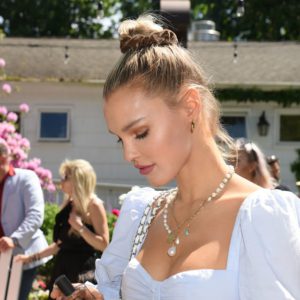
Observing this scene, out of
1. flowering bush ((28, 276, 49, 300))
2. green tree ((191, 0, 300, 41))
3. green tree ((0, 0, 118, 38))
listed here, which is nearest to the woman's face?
flowering bush ((28, 276, 49, 300))

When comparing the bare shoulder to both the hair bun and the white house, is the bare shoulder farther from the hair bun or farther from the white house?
the white house

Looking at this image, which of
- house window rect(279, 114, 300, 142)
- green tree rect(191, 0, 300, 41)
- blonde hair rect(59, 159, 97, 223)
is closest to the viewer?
blonde hair rect(59, 159, 97, 223)

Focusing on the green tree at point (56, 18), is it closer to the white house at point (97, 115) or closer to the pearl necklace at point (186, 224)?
the white house at point (97, 115)

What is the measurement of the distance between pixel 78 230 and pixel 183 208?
3.85m

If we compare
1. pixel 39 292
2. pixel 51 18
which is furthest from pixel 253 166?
pixel 51 18

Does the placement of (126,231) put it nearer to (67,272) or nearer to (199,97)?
(199,97)

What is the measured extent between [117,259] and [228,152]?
1.73ft

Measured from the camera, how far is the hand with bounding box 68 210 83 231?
20.4 feet

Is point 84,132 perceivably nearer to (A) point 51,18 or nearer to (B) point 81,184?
(B) point 81,184

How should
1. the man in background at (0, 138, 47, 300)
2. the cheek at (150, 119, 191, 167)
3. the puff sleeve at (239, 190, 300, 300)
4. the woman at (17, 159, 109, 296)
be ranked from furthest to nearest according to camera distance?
the man in background at (0, 138, 47, 300), the woman at (17, 159, 109, 296), the cheek at (150, 119, 191, 167), the puff sleeve at (239, 190, 300, 300)

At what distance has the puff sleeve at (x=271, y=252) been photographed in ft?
6.64

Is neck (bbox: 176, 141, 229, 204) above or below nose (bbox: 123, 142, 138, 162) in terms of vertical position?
below

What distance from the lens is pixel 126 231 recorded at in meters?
2.52

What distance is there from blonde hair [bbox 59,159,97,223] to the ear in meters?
4.15
